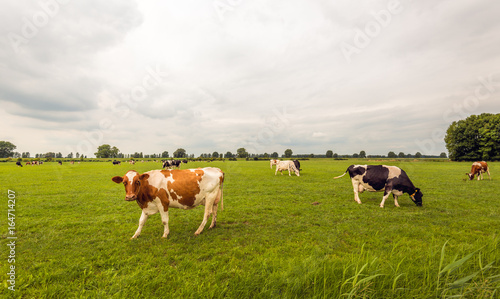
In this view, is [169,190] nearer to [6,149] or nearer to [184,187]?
[184,187]

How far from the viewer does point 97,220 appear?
23.5ft

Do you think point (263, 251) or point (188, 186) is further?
point (188, 186)

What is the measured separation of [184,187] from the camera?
5.76m

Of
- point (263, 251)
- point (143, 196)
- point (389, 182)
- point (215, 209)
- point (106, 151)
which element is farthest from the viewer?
point (106, 151)

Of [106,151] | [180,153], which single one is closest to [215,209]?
[180,153]

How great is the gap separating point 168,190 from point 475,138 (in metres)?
89.9

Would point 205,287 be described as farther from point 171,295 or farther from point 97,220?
point 97,220

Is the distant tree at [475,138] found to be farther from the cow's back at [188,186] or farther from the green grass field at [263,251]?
the cow's back at [188,186]

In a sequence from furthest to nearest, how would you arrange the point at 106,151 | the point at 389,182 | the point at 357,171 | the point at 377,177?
the point at 106,151, the point at 357,171, the point at 377,177, the point at 389,182

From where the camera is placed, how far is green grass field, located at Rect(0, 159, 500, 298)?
9.20ft

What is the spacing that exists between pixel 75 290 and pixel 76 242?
270 centimetres

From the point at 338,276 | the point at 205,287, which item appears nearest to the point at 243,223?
the point at 205,287

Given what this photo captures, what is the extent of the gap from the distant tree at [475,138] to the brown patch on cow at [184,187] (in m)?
85.5

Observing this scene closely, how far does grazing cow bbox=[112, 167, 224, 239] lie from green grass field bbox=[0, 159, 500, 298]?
864 mm
